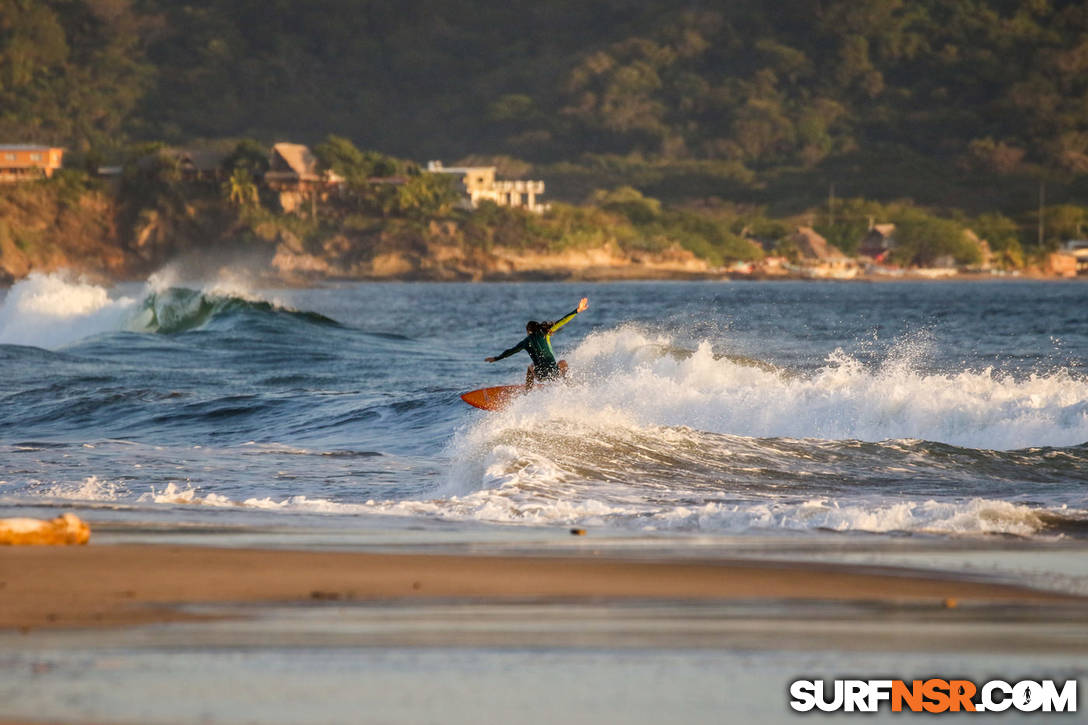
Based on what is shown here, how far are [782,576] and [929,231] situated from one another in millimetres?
186432

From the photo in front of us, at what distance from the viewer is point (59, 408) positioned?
24.5m

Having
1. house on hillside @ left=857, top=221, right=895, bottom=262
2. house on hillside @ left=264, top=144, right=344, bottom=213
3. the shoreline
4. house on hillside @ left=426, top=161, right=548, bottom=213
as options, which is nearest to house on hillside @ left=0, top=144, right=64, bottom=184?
the shoreline

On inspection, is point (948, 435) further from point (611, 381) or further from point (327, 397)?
point (327, 397)

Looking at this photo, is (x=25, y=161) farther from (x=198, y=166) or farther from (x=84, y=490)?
(x=84, y=490)

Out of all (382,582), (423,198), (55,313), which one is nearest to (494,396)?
(382,582)

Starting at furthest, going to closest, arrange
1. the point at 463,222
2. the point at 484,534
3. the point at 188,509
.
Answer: the point at 463,222 → the point at 188,509 → the point at 484,534

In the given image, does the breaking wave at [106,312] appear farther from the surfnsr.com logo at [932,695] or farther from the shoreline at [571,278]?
the shoreline at [571,278]

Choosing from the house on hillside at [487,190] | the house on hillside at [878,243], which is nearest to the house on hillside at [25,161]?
the house on hillside at [487,190]

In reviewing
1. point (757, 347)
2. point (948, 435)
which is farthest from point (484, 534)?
point (757, 347)

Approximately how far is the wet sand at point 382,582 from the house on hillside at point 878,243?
18610 centimetres

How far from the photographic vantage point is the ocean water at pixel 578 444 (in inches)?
528

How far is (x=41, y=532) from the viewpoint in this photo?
425 inches

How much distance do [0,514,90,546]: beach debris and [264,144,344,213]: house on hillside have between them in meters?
165

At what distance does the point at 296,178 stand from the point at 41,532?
16791 centimetres
